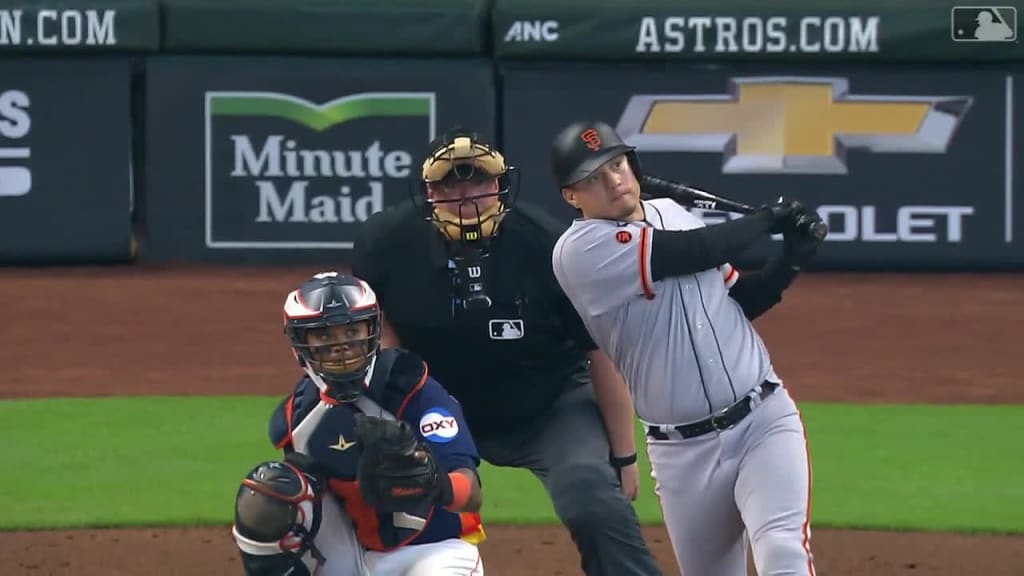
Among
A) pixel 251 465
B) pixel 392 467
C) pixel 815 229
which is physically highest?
pixel 815 229

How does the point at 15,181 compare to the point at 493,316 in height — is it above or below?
below

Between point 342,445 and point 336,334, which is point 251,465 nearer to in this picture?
point 342,445

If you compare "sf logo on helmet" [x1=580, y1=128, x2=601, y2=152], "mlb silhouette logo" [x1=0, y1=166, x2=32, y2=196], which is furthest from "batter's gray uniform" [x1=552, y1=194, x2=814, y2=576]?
"mlb silhouette logo" [x1=0, y1=166, x2=32, y2=196]

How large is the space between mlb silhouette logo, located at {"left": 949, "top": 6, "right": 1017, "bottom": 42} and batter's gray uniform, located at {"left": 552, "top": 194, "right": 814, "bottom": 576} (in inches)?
331

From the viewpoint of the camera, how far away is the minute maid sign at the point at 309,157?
13664mm

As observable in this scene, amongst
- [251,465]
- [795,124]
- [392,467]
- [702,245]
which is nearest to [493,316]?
[702,245]

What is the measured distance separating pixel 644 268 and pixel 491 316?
676 mm

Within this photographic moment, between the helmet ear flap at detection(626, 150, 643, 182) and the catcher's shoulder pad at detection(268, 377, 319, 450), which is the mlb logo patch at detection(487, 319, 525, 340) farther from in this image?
the catcher's shoulder pad at detection(268, 377, 319, 450)

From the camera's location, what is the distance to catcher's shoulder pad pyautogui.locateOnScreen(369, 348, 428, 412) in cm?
508

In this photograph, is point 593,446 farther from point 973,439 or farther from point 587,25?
point 587,25

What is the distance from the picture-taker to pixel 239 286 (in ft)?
44.0

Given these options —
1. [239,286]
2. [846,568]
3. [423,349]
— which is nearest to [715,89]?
[239,286]

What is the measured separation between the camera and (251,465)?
880 centimetres

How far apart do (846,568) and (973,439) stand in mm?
2636
